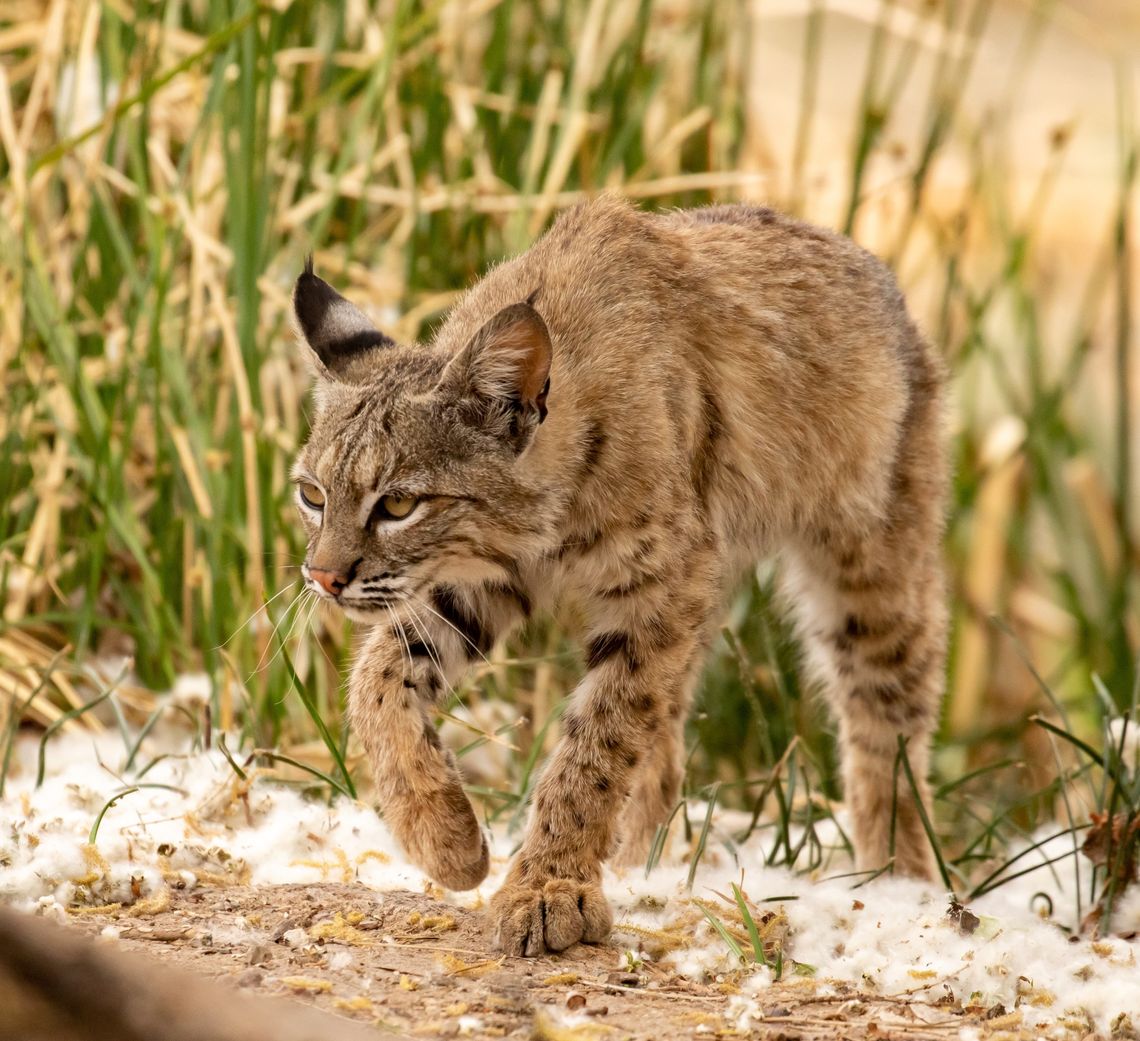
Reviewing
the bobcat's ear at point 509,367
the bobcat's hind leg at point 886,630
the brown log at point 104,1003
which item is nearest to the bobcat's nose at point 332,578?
the bobcat's ear at point 509,367

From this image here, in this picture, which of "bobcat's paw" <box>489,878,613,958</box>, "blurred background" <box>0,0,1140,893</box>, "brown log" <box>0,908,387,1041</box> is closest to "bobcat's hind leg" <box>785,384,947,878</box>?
"blurred background" <box>0,0,1140,893</box>

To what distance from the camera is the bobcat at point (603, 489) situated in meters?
3.12

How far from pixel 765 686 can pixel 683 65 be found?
271 cm

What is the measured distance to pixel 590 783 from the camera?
314cm

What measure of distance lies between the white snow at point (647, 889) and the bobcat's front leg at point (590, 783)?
4.9 inches

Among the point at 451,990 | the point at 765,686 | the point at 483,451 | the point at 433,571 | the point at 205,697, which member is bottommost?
the point at 765,686

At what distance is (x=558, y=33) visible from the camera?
6.20 m

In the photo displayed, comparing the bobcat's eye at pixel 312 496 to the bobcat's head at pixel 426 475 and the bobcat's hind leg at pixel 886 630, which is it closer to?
the bobcat's head at pixel 426 475

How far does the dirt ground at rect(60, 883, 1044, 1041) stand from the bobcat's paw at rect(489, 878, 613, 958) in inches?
1.2

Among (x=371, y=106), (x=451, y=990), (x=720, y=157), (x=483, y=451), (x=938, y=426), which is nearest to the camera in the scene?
(x=451, y=990)

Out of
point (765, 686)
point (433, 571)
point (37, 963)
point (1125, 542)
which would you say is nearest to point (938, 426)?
point (765, 686)

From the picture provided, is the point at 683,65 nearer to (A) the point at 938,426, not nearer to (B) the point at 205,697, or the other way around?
(A) the point at 938,426

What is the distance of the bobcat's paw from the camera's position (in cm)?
286

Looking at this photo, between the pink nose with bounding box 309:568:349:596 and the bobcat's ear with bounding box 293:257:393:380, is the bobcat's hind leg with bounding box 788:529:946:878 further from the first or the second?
the pink nose with bounding box 309:568:349:596
